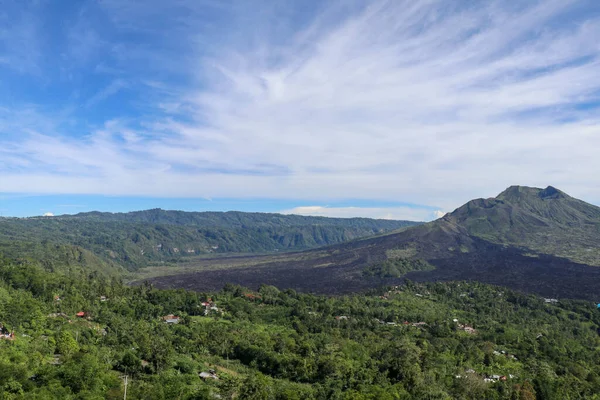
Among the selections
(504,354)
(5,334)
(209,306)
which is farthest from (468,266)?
(5,334)

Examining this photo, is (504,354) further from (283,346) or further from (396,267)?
(396,267)

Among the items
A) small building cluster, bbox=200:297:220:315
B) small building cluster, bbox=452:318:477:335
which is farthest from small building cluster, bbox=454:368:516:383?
small building cluster, bbox=200:297:220:315

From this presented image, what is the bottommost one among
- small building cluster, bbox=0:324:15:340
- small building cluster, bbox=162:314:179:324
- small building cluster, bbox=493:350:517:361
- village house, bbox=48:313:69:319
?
small building cluster, bbox=493:350:517:361

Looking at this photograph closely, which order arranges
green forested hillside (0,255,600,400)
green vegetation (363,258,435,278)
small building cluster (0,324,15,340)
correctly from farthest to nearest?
green vegetation (363,258,435,278) < small building cluster (0,324,15,340) < green forested hillside (0,255,600,400)

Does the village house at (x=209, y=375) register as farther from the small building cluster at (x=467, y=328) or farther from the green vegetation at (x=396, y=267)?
the green vegetation at (x=396, y=267)

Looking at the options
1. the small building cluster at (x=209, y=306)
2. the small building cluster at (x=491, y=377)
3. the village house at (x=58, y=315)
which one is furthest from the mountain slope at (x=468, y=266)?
the village house at (x=58, y=315)

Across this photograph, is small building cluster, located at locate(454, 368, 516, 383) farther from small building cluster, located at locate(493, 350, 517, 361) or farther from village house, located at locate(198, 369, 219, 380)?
village house, located at locate(198, 369, 219, 380)
